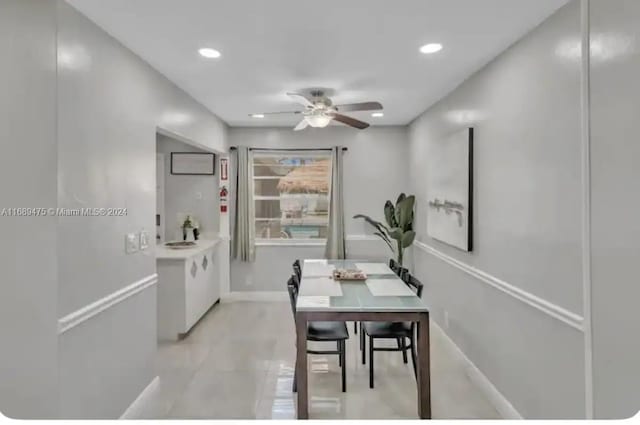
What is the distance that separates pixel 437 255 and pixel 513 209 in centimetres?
175

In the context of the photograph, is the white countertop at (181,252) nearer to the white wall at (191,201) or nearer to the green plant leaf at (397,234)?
the white wall at (191,201)

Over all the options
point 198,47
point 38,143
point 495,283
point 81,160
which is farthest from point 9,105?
point 495,283

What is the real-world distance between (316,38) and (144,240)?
1.89 metres

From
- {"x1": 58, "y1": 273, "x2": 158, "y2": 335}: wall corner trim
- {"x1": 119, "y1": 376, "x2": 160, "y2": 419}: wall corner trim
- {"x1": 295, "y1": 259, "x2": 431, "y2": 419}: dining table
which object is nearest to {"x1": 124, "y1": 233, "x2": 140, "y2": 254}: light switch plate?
{"x1": 58, "y1": 273, "x2": 158, "y2": 335}: wall corner trim

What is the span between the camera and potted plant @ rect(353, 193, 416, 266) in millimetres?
4988

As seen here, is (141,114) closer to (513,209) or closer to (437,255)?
(513,209)

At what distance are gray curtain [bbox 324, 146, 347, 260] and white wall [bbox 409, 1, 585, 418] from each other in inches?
87.5

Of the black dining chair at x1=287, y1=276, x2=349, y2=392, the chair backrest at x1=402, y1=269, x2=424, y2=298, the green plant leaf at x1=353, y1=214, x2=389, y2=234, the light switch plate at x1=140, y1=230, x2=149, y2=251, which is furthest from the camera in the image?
the green plant leaf at x1=353, y1=214, x2=389, y2=234

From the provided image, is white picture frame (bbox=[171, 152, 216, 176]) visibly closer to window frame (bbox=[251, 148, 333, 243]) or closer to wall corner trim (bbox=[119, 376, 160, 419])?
window frame (bbox=[251, 148, 333, 243])

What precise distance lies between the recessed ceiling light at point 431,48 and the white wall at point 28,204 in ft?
7.16

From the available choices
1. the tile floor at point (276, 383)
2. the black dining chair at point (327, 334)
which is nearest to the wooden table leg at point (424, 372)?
the tile floor at point (276, 383)

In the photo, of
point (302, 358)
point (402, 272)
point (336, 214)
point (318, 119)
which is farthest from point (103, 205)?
point (336, 214)

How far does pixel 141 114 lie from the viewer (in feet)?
9.14

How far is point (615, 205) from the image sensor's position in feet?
5.25
